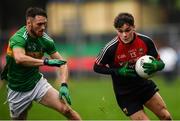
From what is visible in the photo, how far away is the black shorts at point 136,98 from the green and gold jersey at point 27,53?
4.39 ft

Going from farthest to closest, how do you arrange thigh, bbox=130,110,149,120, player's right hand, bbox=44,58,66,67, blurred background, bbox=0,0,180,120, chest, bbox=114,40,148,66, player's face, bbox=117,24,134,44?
blurred background, bbox=0,0,180,120
chest, bbox=114,40,148,66
thigh, bbox=130,110,149,120
player's face, bbox=117,24,134,44
player's right hand, bbox=44,58,66,67

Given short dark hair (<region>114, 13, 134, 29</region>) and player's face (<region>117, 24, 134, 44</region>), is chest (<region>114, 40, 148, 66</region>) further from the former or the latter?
short dark hair (<region>114, 13, 134, 29</region>)

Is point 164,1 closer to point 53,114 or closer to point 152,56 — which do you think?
point 53,114

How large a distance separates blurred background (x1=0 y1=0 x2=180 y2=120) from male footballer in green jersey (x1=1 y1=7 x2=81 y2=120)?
3.38 m

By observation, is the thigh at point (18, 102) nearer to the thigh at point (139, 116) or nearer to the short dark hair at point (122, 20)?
the thigh at point (139, 116)

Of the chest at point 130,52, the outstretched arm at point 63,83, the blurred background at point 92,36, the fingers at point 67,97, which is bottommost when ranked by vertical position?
the blurred background at point 92,36

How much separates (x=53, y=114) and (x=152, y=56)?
237 inches

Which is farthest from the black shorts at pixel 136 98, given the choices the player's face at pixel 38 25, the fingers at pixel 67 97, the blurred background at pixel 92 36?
the blurred background at pixel 92 36

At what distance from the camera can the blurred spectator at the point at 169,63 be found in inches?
1153

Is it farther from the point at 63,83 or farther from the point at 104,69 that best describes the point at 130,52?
the point at 63,83

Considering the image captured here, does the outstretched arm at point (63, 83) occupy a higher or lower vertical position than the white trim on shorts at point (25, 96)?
higher

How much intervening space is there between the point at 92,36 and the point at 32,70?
84.2 feet

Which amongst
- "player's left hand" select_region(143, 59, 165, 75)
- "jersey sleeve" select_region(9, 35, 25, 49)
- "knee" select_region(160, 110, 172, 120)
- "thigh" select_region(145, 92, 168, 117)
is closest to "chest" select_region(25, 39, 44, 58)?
"jersey sleeve" select_region(9, 35, 25, 49)

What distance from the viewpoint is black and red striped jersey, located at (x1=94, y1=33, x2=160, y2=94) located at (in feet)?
37.8
